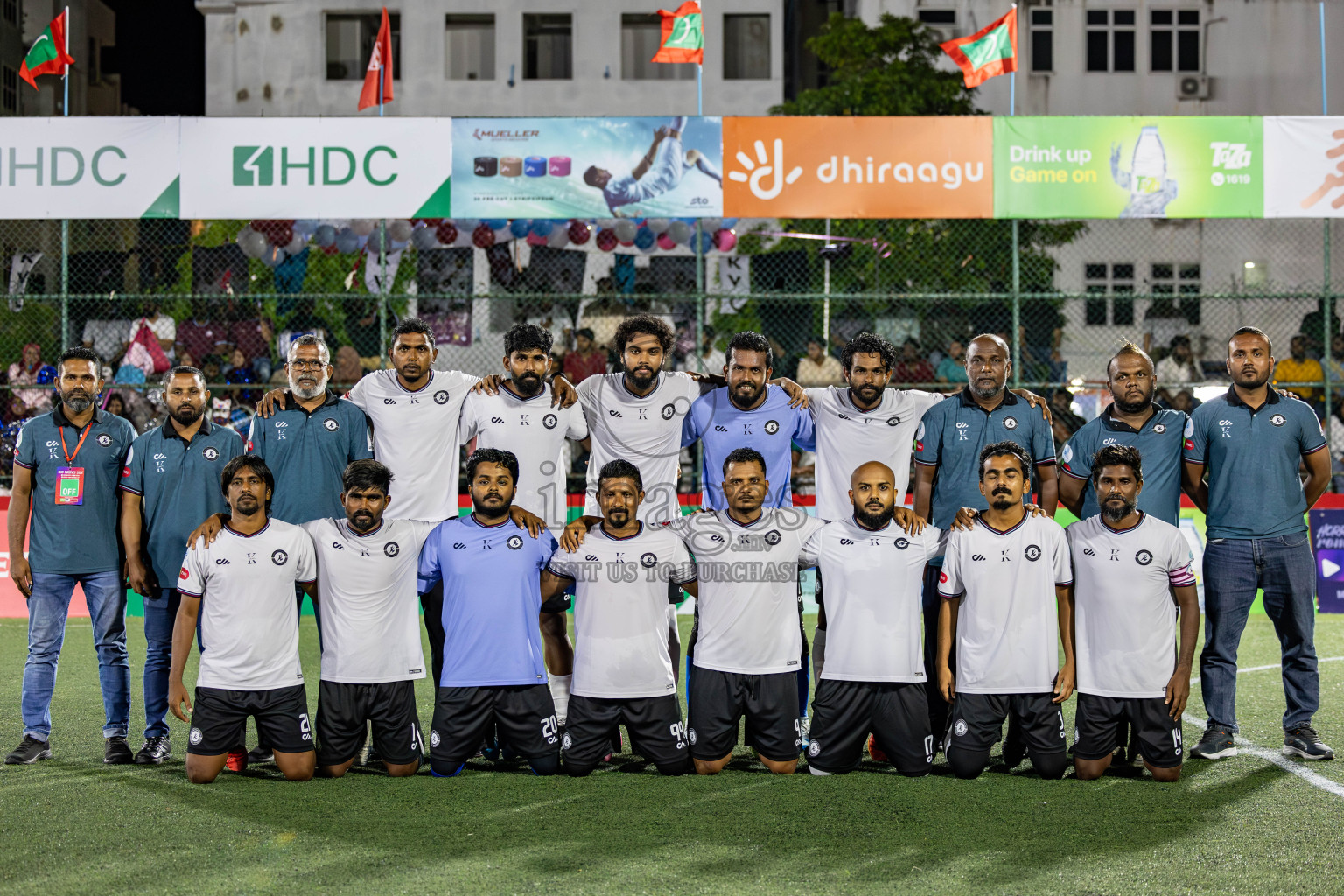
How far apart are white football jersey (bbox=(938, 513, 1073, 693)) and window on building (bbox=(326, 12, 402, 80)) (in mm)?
24414

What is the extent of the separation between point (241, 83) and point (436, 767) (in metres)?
23.9

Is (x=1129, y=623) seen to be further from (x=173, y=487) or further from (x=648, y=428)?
(x=173, y=487)

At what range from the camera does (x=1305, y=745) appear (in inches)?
255

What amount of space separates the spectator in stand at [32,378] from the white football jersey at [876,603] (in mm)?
9739

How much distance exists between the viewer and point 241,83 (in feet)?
89.0

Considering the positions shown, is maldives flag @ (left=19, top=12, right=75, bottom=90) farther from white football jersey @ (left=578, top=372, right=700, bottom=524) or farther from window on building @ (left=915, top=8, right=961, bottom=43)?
window on building @ (left=915, top=8, right=961, bottom=43)

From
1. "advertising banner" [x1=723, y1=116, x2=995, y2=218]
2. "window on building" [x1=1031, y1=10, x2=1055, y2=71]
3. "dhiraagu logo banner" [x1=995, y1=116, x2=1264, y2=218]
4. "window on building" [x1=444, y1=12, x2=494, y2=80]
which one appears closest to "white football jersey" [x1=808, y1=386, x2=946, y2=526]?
"advertising banner" [x1=723, y1=116, x2=995, y2=218]

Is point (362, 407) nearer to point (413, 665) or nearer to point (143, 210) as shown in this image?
point (413, 665)

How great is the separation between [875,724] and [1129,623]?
122cm

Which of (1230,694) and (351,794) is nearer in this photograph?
(351,794)

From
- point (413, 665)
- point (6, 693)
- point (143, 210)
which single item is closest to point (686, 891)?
point (413, 665)

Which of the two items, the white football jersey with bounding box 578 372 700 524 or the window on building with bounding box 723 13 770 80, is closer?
the white football jersey with bounding box 578 372 700 524

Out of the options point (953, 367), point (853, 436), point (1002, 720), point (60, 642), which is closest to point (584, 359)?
point (953, 367)

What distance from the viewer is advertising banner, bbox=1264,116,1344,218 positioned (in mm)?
12289
